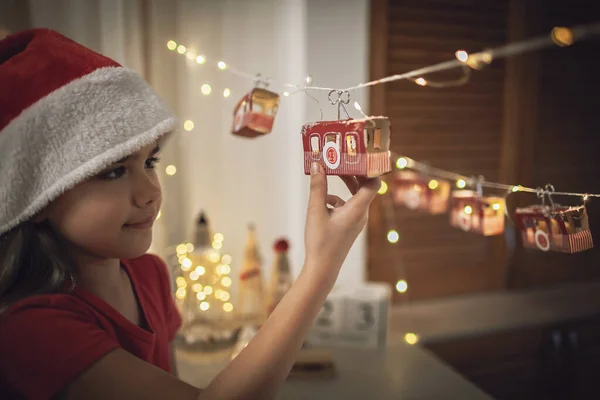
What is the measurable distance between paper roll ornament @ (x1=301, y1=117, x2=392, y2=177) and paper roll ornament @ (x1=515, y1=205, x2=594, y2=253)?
0.81ft

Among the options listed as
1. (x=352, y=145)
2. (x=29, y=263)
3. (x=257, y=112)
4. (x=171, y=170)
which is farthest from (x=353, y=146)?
(x=171, y=170)

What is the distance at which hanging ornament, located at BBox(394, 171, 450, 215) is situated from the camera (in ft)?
3.66

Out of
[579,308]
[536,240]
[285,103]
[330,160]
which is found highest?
[285,103]

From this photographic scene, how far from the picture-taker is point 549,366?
1.36 meters

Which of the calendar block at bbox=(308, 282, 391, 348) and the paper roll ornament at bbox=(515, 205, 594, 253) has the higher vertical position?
the paper roll ornament at bbox=(515, 205, 594, 253)

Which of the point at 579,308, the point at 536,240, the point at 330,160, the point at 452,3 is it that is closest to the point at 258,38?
the point at 452,3

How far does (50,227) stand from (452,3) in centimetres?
118

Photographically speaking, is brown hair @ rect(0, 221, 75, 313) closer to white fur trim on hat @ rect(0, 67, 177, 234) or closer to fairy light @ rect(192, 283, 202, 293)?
white fur trim on hat @ rect(0, 67, 177, 234)

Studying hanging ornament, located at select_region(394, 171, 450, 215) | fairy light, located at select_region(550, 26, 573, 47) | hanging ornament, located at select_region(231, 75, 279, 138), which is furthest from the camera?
hanging ornament, located at select_region(394, 171, 450, 215)

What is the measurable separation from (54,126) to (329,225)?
36 cm

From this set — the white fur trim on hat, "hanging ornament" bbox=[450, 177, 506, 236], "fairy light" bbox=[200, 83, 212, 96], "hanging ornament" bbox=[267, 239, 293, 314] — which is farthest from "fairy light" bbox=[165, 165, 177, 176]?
"hanging ornament" bbox=[450, 177, 506, 236]

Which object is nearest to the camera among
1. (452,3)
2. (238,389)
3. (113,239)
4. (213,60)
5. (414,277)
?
(238,389)

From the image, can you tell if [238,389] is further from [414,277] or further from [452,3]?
[452,3]

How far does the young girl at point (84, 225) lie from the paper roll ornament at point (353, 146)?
1.2 inches
